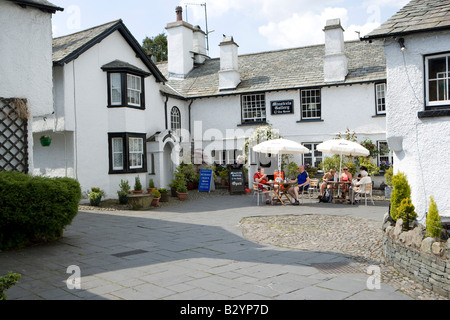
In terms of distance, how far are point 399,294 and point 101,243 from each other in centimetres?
604

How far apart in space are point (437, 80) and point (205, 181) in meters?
13.0

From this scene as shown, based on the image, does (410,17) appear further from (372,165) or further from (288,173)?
(288,173)

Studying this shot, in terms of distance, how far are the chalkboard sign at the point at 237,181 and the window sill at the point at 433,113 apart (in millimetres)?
10659

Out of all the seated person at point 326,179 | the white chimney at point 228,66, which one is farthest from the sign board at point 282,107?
the seated person at point 326,179

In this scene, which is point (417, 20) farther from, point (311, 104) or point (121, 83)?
point (121, 83)

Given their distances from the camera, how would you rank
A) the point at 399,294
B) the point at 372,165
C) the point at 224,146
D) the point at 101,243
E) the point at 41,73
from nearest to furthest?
the point at 399,294 < the point at 101,243 < the point at 41,73 < the point at 372,165 < the point at 224,146

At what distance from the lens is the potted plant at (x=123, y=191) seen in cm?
1602

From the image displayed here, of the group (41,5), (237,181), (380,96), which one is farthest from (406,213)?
(380,96)

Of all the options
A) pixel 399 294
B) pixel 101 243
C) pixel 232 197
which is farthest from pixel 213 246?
pixel 232 197

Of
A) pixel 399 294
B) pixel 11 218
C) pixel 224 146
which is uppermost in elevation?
pixel 224 146

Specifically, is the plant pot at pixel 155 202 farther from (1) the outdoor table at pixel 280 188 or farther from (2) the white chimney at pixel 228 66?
(2) the white chimney at pixel 228 66

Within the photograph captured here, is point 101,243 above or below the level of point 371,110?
below

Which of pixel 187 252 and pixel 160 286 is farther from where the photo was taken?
pixel 187 252

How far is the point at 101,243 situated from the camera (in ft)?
29.0
